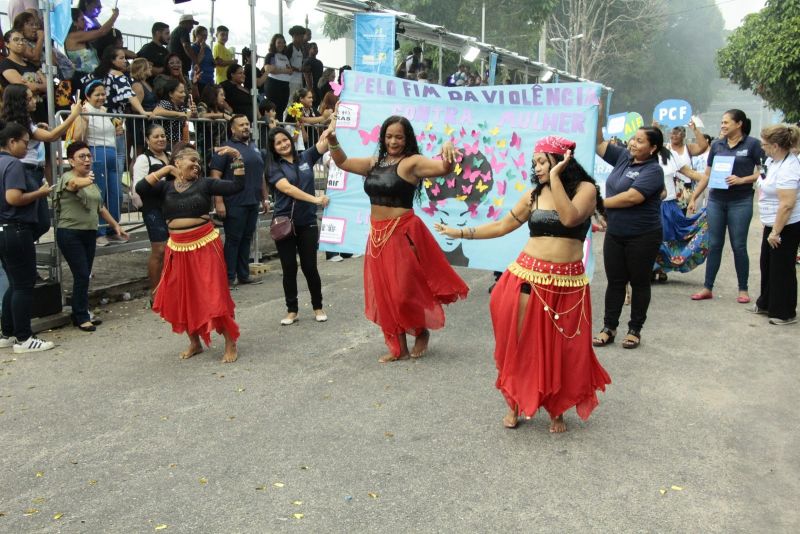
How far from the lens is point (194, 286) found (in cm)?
612

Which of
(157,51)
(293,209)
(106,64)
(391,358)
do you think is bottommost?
(391,358)

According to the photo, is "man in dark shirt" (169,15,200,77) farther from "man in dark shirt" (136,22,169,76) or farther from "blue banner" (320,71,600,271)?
"blue banner" (320,71,600,271)

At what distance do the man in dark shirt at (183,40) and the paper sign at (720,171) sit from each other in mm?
7502

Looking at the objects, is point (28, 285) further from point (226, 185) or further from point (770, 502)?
point (770, 502)

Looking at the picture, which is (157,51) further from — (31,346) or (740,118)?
(740,118)

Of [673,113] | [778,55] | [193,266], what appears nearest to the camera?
[193,266]

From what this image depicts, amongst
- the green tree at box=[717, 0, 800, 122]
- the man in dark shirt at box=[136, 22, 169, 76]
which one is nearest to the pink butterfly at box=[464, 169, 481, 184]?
the man in dark shirt at box=[136, 22, 169, 76]

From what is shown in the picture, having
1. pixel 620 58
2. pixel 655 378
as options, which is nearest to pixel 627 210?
pixel 655 378

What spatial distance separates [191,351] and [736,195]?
5741mm

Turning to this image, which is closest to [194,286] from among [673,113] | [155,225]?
[155,225]

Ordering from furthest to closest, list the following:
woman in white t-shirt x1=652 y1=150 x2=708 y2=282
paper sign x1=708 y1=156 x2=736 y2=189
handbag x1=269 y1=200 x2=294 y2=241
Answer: woman in white t-shirt x1=652 y1=150 x2=708 y2=282
paper sign x1=708 y1=156 x2=736 y2=189
handbag x1=269 y1=200 x2=294 y2=241

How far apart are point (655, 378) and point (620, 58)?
168 ft

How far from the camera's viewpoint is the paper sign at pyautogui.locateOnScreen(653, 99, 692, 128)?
39.2ft

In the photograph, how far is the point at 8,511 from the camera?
3686mm
